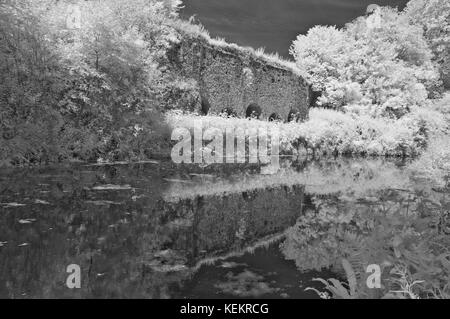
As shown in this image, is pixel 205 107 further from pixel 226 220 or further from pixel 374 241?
pixel 374 241

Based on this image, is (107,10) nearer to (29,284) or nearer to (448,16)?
(29,284)

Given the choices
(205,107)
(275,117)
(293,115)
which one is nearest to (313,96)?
(293,115)

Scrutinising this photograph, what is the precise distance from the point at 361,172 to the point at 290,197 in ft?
27.3

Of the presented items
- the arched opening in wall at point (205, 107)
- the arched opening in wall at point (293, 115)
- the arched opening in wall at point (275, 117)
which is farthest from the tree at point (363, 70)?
the arched opening in wall at point (205, 107)

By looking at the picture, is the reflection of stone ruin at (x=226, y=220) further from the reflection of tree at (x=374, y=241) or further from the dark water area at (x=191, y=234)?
the reflection of tree at (x=374, y=241)

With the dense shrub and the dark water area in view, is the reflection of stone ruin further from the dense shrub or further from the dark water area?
the dense shrub

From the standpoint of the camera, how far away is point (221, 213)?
9602 millimetres

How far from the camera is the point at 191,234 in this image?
306 inches

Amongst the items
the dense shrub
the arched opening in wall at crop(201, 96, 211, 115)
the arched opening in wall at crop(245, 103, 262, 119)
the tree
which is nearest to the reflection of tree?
the dense shrub

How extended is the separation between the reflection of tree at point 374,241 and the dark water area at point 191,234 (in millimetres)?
27

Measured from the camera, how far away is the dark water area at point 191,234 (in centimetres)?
540

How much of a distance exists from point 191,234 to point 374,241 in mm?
2977

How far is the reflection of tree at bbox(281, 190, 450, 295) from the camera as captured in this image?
5406 mm
